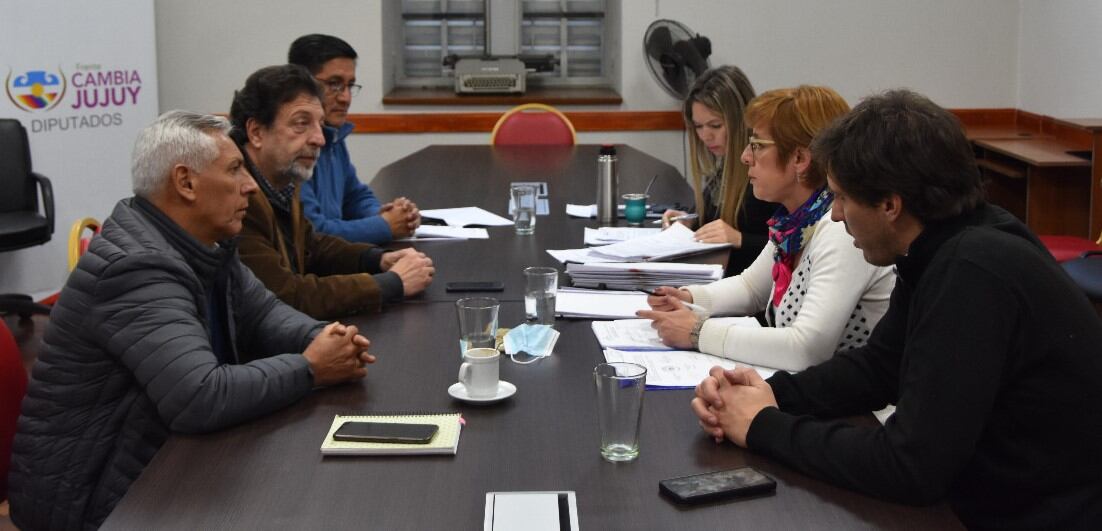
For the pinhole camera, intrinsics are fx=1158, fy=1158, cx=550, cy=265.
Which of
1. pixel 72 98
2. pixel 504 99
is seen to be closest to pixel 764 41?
pixel 504 99

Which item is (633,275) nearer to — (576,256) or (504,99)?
(576,256)

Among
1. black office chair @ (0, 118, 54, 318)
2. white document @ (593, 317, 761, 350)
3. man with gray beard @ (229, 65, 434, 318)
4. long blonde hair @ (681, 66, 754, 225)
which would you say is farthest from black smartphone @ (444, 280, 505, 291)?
black office chair @ (0, 118, 54, 318)

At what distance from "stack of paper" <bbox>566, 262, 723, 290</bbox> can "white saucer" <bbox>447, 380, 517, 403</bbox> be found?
799 millimetres

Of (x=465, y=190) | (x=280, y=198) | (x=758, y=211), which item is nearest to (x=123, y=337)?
(x=280, y=198)

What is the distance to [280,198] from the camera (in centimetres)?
274

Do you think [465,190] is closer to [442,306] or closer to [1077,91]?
[442,306]

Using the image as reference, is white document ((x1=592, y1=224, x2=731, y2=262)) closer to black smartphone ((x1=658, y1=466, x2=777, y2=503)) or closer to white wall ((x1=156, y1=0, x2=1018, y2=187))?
black smartphone ((x1=658, y1=466, x2=777, y2=503))

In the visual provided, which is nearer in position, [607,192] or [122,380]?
Result: [122,380]

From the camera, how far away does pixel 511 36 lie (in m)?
6.76

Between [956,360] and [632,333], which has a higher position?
[956,360]

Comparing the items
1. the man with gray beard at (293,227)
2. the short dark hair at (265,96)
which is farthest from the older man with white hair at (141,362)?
the short dark hair at (265,96)

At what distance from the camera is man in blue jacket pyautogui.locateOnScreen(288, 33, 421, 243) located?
3439mm

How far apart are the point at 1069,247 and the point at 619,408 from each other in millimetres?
3170

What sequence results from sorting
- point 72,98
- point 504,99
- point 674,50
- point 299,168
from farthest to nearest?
point 504,99
point 674,50
point 72,98
point 299,168
